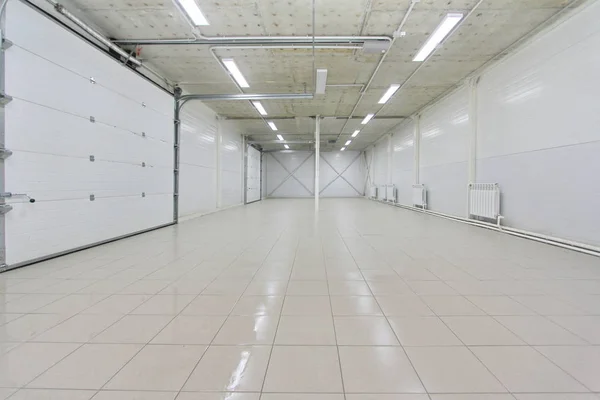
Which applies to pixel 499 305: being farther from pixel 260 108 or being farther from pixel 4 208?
pixel 260 108

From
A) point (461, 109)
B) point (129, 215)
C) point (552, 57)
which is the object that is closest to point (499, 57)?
point (552, 57)

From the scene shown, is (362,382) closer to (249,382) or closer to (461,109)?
(249,382)

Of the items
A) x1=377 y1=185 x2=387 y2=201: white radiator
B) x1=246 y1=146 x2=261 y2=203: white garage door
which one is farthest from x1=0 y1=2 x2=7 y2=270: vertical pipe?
x1=377 y1=185 x2=387 y2=201: white radiator

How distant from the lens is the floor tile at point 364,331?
1.83 metres

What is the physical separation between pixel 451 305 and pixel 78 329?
2.70 m

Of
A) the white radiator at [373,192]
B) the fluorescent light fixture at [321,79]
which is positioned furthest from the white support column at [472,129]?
the white radiator at [373,192]

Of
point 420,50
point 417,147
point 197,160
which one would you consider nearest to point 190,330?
point 420,50

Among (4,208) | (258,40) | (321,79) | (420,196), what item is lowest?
(4,208)

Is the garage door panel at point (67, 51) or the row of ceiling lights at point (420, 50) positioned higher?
the row of ceiling lights at point (420, 50)

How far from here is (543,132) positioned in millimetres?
4906

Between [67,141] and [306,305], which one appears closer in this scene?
[306,305]

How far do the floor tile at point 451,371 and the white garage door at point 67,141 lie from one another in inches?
165

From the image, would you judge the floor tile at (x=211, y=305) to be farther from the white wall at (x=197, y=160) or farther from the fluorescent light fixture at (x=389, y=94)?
the fluorescent light fixture at (x=389, y=94)

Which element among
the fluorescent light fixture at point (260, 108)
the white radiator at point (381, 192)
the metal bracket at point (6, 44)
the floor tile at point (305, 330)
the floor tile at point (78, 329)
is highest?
the fluorescent light fixture at point (260, 108)
